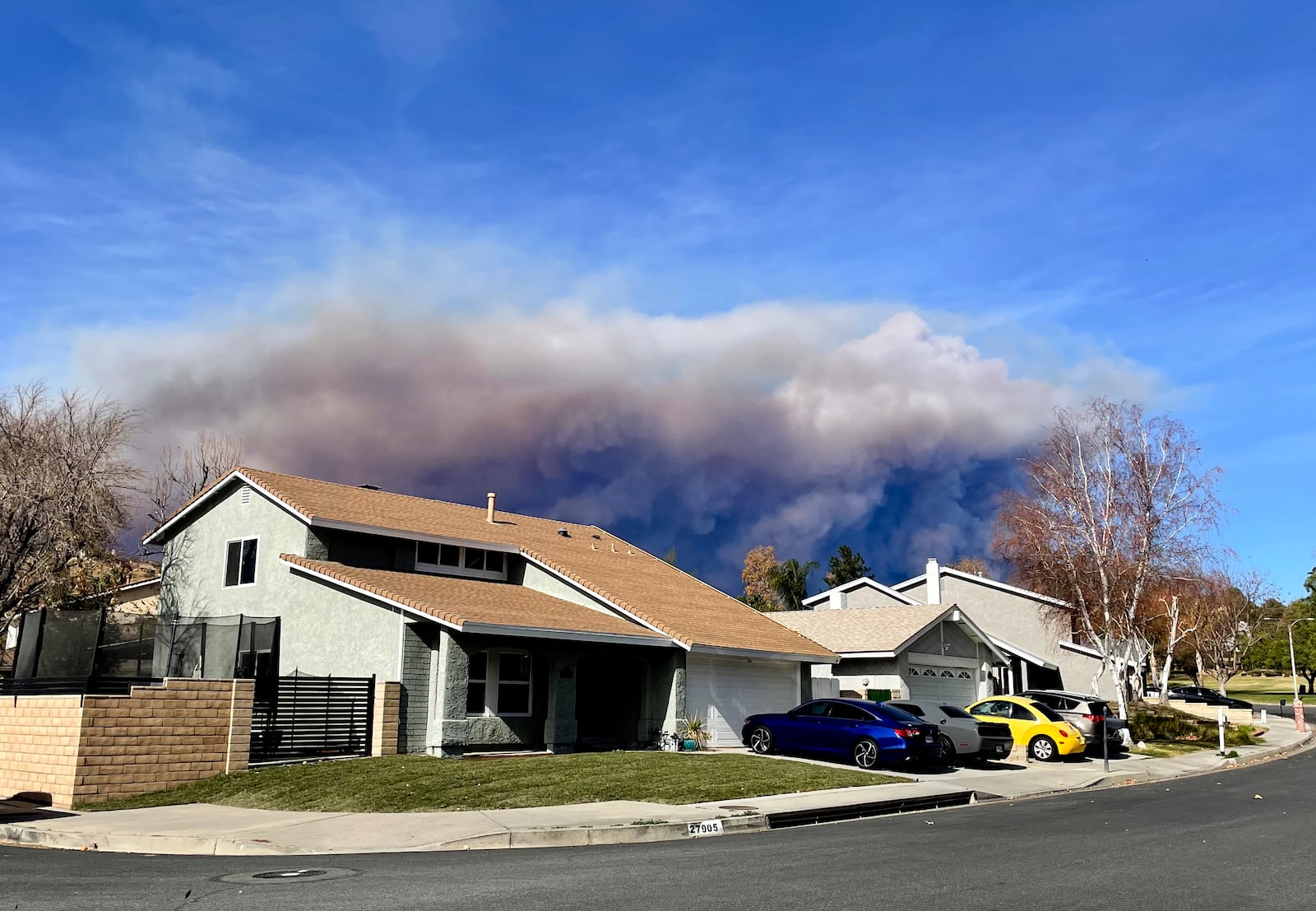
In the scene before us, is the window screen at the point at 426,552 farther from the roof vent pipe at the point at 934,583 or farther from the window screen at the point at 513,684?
the roof vent pipe at the point at 934,583

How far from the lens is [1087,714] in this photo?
29906mm

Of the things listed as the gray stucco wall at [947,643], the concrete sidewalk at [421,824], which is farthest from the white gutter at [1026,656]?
the concrete sidewalk at [421,824]

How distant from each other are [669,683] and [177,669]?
1134 centimetres

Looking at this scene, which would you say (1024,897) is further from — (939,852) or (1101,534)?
(1101,534)

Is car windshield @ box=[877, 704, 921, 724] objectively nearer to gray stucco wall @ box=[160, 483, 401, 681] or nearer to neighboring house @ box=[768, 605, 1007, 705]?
neighboring house @ box=[768, 605, 1007, 705]

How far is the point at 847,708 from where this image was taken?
953 inches

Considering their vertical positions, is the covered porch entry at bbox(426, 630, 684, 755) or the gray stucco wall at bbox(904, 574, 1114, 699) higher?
the gray stucco wall at bbox(904, 574, 1114, 699)

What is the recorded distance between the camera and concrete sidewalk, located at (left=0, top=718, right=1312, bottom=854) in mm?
13219

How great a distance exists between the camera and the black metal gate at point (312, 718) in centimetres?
2066

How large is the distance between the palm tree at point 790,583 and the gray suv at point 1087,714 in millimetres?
49863

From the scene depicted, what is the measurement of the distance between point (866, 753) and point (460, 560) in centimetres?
1252

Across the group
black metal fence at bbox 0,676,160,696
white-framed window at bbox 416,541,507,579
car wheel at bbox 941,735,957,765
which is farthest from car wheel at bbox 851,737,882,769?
black metal fence at bbox 0,676,160,696

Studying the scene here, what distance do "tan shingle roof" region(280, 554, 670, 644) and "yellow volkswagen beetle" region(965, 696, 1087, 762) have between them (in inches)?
388

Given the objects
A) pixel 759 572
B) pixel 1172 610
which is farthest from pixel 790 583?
pixel 1172 610
